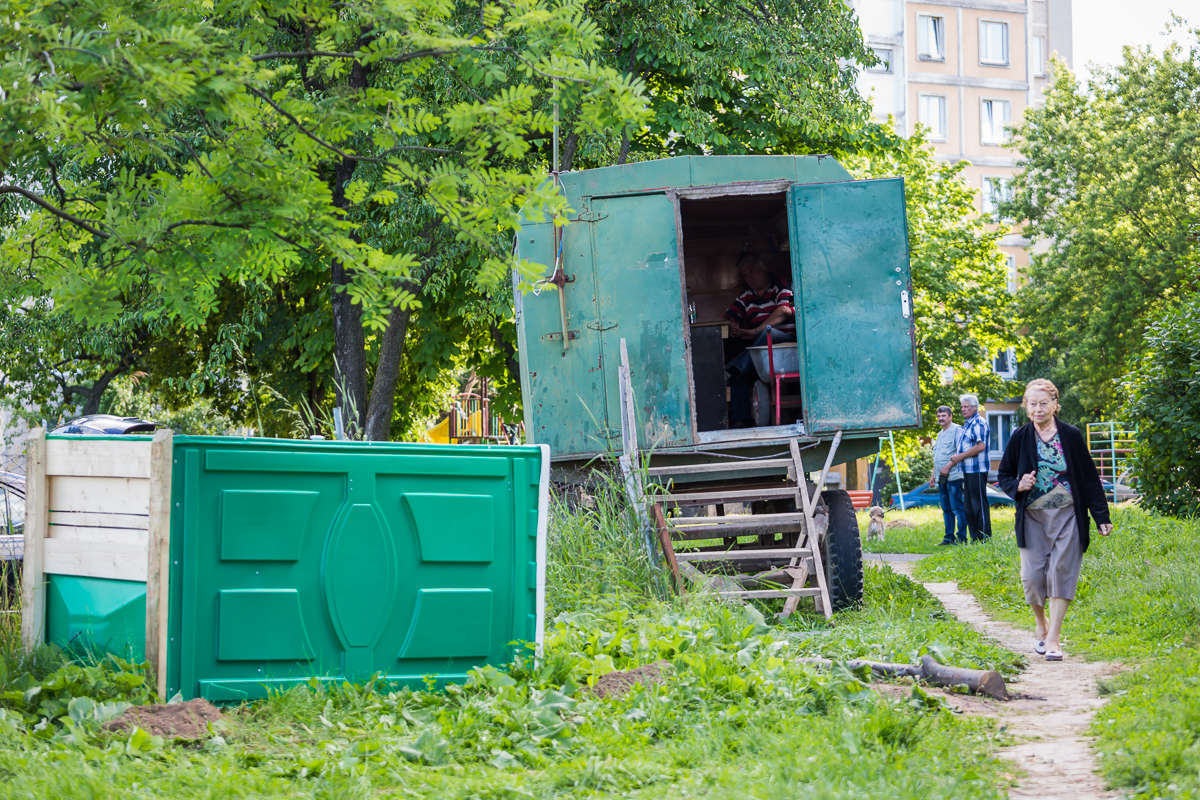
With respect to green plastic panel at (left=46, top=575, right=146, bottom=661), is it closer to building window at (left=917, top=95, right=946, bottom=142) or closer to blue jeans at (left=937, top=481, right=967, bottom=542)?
blue jeans at (left=937, top=481, right=967, bottom=542)

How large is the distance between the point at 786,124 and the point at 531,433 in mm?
8737

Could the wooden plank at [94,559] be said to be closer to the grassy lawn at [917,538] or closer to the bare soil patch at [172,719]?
the bare soil patch at [172,719]

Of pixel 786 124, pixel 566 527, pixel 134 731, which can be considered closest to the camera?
pixel 134 731

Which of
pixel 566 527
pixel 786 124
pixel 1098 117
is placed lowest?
pixel 566 527

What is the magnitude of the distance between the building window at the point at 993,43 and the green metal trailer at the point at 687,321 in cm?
4295

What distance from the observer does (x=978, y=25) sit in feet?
156

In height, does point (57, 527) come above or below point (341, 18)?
below

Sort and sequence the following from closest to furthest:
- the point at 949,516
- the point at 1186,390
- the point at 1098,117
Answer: the point at 1186,390
the point at 949,516
the point at 1098,117

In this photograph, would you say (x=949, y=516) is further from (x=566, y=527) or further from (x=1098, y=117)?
(x=1098, y=117)

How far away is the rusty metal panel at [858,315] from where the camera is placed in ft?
28.4

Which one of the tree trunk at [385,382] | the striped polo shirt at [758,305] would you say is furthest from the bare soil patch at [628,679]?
the tree trunk at [385,382]

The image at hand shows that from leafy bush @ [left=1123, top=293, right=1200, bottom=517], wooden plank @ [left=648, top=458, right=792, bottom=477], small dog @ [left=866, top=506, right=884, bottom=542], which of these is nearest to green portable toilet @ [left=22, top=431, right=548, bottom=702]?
wooden plank @ [left=648, top=458, right=792, bottom=477]

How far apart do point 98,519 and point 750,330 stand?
22.0ft

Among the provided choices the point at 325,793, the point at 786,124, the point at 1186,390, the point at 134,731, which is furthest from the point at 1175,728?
the point at 786,124
